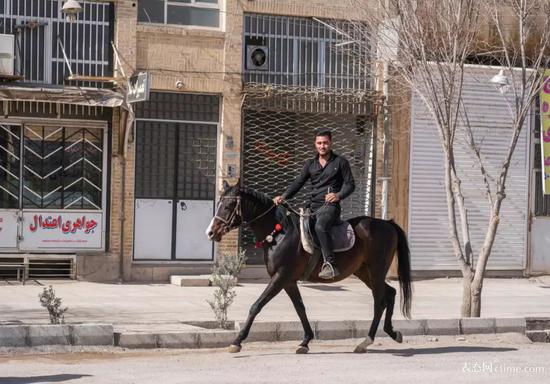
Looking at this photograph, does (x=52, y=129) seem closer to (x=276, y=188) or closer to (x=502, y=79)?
(x=276, y=188)

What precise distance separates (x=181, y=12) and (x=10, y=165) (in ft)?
14.9

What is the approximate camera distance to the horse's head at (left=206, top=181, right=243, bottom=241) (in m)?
11.5

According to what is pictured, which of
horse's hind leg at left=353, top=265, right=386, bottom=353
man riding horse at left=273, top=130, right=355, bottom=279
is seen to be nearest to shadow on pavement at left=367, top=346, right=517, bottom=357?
horse's hind leg at left=353, top=265, right=386, bottom=353

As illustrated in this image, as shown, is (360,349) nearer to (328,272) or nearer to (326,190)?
(328,272)

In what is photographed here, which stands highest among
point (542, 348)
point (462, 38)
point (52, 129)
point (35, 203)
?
point (462, 38)

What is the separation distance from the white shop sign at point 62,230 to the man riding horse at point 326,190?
8.66 meters

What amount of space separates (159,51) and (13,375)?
11314 mm

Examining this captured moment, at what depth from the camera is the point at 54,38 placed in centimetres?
1944

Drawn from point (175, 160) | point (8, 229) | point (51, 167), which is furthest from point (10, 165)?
point (175, 160)

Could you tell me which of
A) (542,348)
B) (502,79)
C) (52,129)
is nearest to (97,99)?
(52,129)

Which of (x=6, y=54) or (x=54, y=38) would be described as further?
(x=54, y=38)

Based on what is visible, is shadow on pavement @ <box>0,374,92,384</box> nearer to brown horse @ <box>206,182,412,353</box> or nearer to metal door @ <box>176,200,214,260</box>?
brown horse @ <box>206,182,412,353</box>

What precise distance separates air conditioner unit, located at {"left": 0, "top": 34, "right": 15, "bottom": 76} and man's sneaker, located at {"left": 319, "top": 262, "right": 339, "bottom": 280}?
29.9 feet

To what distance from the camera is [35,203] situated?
64.0 ft
